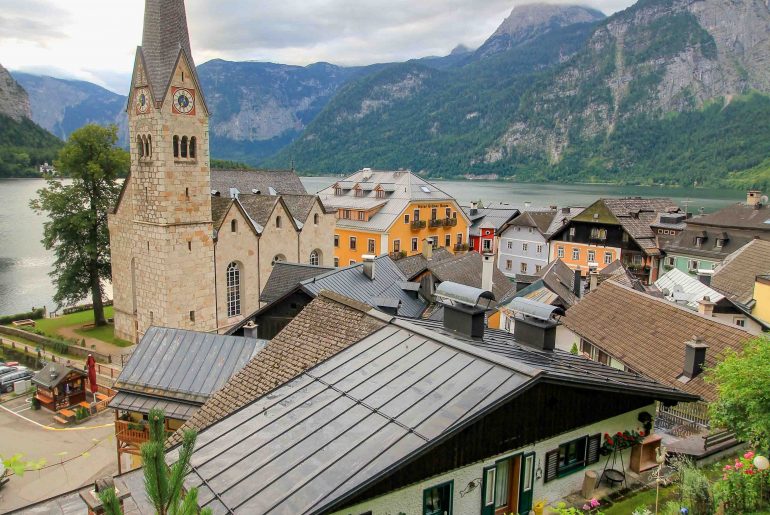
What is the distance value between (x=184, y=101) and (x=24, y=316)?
24.3 m

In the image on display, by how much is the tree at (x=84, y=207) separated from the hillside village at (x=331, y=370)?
1975 millimetres

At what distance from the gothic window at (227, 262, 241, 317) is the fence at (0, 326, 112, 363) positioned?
27.7ft

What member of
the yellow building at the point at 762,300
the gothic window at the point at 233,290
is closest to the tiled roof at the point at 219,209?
the gothic window at the point at 233,290

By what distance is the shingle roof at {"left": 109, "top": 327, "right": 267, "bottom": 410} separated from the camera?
57.9ft

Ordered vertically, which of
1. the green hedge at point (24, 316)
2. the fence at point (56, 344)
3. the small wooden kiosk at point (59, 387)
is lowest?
the green hedge at point (24, 316)

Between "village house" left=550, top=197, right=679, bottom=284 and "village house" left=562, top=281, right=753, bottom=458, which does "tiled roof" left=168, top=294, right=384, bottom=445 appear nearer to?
"village house" left=562, top=281, right=753, bottom=458

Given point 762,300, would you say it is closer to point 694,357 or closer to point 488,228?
point 694,357

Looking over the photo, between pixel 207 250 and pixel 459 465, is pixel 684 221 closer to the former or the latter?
pixel 207 250

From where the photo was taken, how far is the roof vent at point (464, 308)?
1302cm

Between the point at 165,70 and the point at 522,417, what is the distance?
31.6 m

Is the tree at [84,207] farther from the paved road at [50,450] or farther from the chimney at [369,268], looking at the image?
the chimney at [369,268]

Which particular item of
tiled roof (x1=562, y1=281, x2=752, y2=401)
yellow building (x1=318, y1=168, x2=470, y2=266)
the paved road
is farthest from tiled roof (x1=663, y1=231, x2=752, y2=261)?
the paved road

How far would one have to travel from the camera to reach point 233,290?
41.3m

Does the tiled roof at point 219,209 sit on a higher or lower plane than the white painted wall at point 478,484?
higher
